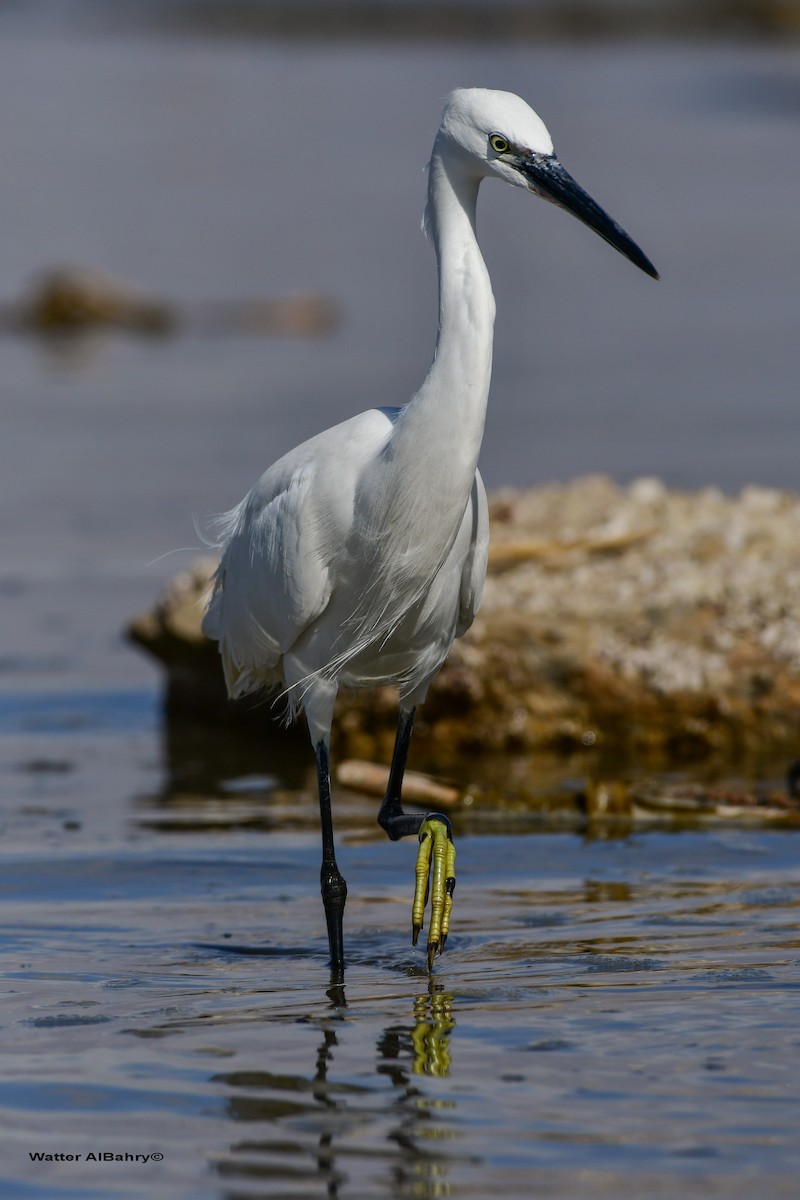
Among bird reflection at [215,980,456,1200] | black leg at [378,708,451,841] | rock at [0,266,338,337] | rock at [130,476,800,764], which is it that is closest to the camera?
bird reflection at [215,980,456,1200]

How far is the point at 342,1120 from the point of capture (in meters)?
4.03

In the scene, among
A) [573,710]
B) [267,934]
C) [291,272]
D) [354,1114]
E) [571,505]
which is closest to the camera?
[354,1114]

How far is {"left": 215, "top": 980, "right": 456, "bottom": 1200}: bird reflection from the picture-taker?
3775 mm

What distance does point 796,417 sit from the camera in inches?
580

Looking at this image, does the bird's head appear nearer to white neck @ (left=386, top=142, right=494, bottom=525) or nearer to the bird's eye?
the bird's eye

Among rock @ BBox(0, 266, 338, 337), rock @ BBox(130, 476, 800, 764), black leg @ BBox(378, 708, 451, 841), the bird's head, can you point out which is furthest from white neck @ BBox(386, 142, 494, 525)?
rock @ BBox(0, 266, 338, 337)

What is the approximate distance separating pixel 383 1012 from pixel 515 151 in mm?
2204

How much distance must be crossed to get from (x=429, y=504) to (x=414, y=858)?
5.74ft

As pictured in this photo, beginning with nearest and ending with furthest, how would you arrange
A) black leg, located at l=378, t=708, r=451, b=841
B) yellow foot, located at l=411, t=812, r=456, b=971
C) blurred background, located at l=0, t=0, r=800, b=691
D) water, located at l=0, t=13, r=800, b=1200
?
water, located at l=0, t=13, r=800, b=1200, yellow foot, located at l=411, t=812, r=456, b=971, black leg, located at l=378, t=708, r=451, b=841, blurred background, located at l=0, t=0, r=800, b=691

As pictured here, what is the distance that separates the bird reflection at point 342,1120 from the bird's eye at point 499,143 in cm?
220

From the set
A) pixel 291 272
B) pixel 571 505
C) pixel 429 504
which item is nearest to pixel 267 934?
pixel 429 504

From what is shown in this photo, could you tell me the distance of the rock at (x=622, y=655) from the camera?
298 inches

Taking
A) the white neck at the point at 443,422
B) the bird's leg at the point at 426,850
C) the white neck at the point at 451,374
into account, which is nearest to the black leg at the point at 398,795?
the bird's leg at the point at 426,850

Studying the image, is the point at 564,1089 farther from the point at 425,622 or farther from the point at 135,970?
the point at 425,622
